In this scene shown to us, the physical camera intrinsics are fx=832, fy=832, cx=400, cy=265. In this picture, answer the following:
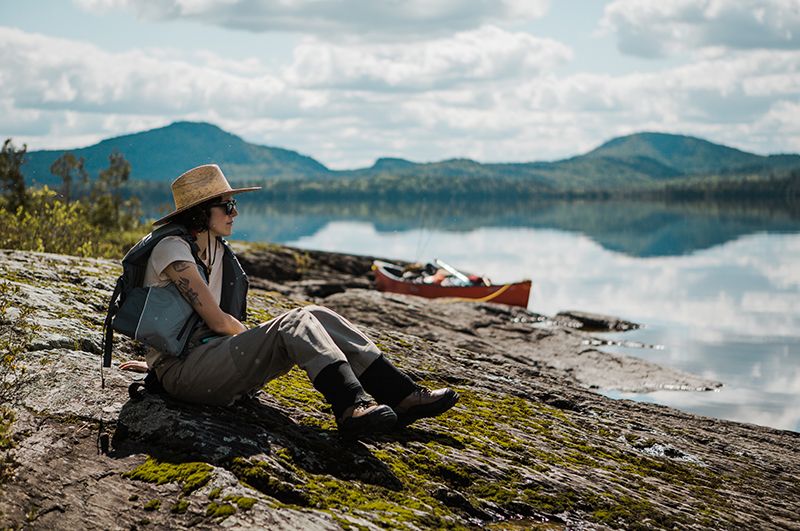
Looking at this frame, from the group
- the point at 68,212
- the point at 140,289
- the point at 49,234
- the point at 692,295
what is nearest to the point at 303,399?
the point at 140,289

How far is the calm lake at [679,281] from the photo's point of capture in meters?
22.4

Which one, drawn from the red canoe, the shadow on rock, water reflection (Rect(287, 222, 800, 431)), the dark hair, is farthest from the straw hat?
the red canoe

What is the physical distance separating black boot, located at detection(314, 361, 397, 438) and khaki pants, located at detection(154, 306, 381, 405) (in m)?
0.09

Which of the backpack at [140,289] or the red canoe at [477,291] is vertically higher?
the backpack at [140,289]

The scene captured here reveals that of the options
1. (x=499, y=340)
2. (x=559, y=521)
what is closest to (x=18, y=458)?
(x=559, y=521)

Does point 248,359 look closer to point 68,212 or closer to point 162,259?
point 162,259

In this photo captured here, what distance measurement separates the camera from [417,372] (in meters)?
9.80

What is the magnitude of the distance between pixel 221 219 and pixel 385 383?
1952mm

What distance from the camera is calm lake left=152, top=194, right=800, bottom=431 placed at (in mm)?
22422

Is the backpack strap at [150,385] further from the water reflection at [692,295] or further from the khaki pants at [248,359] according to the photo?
the water reflection at [692,295]

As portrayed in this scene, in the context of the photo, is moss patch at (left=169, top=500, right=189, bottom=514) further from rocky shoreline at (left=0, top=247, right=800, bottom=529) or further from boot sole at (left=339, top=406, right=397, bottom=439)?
boot sole at (left=339, top=406, right=397, bottom=439)

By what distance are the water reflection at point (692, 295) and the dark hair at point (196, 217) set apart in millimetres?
14366

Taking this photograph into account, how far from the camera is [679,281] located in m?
48.2

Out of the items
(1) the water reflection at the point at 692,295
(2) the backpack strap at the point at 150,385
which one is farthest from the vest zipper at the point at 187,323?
(1) the water reflection at the point at 692,295
